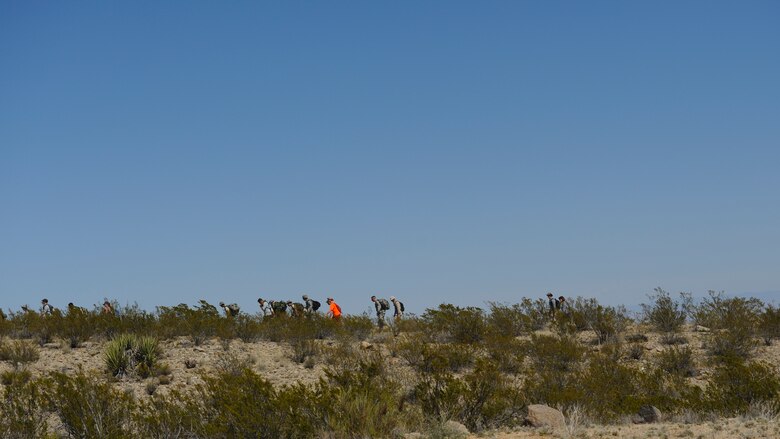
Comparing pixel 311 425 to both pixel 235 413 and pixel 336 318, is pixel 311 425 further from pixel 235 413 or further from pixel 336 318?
pixel 336 318

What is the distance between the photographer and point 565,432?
12539 mm

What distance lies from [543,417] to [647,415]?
264 cm

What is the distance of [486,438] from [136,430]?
559 centimetres

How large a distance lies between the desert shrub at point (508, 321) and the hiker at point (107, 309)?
1163cm

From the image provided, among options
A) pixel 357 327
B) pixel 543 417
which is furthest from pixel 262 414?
pixel 357 327

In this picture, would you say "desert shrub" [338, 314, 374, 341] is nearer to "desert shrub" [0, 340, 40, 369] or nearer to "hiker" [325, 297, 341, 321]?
"hiker" [325, 297, 341, 321]

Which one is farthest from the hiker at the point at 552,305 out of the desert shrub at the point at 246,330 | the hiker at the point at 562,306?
the desert shrub at the point at 246,330

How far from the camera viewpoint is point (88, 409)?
12234 millimetres

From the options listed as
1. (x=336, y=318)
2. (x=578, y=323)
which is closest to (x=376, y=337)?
(x=336, y=318)

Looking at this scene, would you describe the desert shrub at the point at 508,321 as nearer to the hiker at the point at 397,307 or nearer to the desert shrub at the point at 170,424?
the hiker at the point at 397,307

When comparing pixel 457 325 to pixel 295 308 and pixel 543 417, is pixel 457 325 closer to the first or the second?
pixel 295 308

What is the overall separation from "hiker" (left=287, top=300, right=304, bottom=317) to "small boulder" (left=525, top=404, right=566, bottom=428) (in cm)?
1314

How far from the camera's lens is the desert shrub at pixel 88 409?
12023mm

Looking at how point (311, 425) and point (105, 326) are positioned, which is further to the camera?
point (105, 326)
